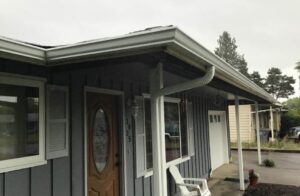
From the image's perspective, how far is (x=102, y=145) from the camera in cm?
459

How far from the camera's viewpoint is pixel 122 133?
4930mm

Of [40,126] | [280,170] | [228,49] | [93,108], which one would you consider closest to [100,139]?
[93,108]

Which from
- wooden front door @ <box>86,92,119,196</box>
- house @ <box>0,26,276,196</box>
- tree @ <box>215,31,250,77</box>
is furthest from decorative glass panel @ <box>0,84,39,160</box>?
tree @ <box>215,31,250,77</box>

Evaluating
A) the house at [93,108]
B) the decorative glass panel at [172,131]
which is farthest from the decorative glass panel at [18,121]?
the decorative glass panel at [172,131]

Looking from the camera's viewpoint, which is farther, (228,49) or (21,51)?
(228,49)

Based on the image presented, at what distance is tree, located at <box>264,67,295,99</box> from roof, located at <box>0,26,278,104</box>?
5468 cm

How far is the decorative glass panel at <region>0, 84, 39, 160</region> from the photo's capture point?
9.85 ft

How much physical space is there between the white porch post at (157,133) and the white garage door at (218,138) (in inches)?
292

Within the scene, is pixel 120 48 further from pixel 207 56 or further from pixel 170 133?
pixel 170 133

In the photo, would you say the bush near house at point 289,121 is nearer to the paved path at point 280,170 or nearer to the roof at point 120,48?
the paved path at point 280,170

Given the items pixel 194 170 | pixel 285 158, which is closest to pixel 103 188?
pixel 194 170

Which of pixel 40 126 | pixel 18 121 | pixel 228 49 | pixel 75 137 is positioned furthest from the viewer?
pixel 228 49

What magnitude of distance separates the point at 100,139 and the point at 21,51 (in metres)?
2.30

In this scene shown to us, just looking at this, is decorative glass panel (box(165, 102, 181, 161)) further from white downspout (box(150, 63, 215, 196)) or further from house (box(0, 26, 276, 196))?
white downspout (box(150, 63, 215, 196))
